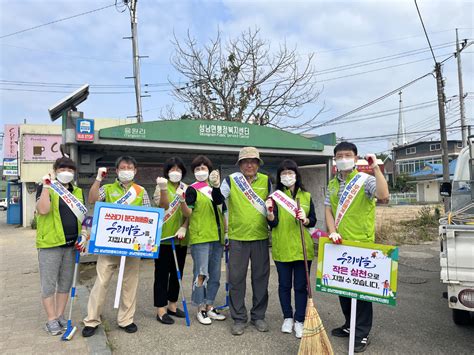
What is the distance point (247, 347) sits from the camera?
3908 mm

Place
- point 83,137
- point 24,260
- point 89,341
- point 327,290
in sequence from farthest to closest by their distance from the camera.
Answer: point 24,260, point 83,137, point 89,341, point 327,290

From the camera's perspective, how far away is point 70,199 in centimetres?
421

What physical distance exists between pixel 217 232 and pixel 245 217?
513mm

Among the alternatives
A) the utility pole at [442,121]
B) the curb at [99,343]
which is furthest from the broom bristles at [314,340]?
the utility pole at [442,121]

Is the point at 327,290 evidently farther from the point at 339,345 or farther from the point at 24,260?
the point at 24,260

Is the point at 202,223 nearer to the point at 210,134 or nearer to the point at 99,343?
the point at 99,343

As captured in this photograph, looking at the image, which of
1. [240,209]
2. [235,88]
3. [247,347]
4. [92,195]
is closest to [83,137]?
[92,195]

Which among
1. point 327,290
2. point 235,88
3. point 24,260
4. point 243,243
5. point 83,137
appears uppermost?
point 235,88

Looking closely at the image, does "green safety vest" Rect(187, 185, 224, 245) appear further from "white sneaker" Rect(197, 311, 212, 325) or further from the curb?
the curb

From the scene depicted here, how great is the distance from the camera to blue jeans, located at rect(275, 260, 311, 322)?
163 inches

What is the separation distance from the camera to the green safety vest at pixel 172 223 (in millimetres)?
4566

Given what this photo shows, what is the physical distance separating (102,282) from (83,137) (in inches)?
140

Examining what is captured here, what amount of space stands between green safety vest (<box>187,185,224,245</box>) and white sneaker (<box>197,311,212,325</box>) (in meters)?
0.88

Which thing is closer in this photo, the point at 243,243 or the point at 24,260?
the point at 243,243
